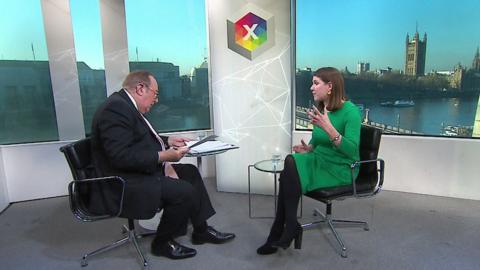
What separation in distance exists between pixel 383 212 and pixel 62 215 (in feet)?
9.53

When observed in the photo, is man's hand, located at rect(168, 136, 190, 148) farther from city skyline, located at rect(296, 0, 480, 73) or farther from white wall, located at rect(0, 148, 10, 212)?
white wall, located at rect(0, 148, 10, 212)

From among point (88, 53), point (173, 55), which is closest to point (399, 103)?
point (173, 55)

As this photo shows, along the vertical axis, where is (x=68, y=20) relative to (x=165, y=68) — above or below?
above

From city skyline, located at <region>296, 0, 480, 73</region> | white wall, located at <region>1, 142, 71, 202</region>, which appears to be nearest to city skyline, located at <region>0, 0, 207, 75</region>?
white wall, located at <region>1, 142, 71, 202</region>

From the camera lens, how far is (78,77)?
359cm

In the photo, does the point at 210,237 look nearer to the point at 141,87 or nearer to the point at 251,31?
the point at 141,87

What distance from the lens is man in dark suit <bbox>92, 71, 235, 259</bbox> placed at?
81.4 inches

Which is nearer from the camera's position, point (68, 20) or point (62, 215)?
point (62, 215)

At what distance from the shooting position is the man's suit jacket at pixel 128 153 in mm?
2057

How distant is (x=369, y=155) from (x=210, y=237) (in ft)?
4.28

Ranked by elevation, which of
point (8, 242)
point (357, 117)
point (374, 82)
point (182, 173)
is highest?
point (374, 82)

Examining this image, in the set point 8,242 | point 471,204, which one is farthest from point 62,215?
point 471,204

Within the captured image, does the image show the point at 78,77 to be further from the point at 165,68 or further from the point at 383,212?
the point at 383,212

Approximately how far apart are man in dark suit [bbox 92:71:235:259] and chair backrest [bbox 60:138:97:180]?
69 millimetres
